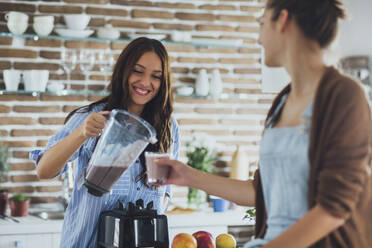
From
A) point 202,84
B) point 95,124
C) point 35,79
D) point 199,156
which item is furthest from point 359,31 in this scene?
point 95,124

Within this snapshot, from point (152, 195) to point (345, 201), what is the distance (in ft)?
4.16

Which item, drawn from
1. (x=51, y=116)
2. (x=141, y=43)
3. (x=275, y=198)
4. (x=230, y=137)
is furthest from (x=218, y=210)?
(x=275, y=198)

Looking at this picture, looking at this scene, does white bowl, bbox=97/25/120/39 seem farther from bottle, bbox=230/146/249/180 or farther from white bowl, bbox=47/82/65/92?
bottle, bbox=230/146/249/180

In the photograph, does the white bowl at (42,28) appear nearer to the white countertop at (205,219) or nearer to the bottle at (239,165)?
the white countertop at (205,219)

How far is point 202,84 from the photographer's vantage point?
3.95m

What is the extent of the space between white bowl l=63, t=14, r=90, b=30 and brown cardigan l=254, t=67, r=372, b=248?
2762mm

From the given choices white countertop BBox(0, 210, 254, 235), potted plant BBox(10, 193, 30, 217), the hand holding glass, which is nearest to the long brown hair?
the hand holding glass

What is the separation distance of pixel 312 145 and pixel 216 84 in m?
2.87

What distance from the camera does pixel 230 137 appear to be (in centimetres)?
414

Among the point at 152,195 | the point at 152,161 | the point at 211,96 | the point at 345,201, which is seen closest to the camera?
the point at 345,201

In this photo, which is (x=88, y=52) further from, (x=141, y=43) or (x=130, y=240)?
(x=130, y=240)

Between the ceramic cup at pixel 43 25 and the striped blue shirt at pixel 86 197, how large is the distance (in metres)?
1.59

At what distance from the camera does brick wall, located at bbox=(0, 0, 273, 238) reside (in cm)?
362

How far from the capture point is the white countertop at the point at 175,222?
122 inches
